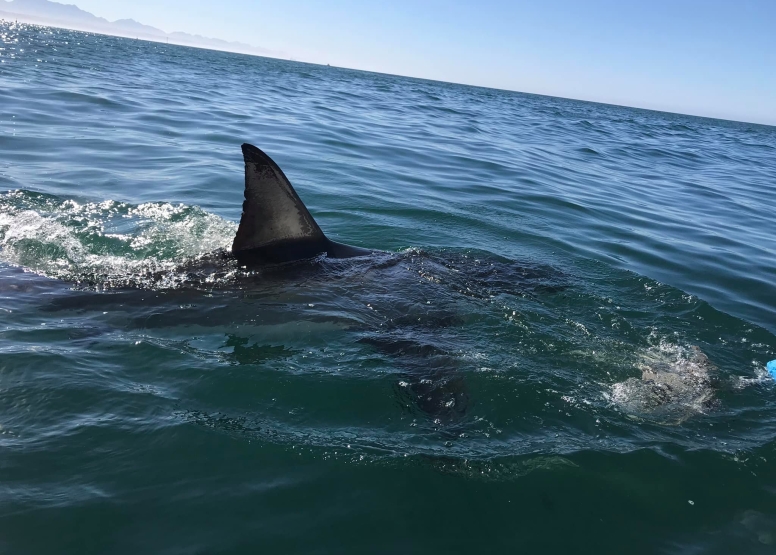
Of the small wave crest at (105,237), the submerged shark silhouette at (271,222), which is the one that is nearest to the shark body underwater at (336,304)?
the submerged shark silhouette at (271,222)

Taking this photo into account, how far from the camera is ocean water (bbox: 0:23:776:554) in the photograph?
13.3 ft

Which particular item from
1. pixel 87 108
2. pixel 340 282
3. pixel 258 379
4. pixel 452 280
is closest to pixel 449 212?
pixel 452 280

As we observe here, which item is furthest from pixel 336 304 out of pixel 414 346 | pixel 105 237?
pixel 105 237

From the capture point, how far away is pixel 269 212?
675 centimetres

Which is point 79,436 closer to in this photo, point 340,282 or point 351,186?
point 340,282

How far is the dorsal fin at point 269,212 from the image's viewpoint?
6.42 m

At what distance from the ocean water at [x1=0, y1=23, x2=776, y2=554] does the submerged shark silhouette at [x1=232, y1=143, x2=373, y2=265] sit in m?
0.25

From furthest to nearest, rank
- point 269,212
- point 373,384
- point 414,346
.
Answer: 1. point 269,212
2. point 414,346
3. point 373,384

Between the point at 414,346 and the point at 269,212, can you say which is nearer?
the point at 414,346

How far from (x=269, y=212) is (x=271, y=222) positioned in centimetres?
15

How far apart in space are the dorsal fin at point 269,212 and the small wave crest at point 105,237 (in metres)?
0.88

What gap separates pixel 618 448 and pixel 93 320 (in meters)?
5.49

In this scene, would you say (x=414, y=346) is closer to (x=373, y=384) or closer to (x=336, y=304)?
(x=373, y=384)

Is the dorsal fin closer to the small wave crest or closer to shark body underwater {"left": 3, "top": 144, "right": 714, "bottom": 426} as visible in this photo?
shark body underwater {"left": 3, "top": 144, "right": 714, "bottom": 426}
